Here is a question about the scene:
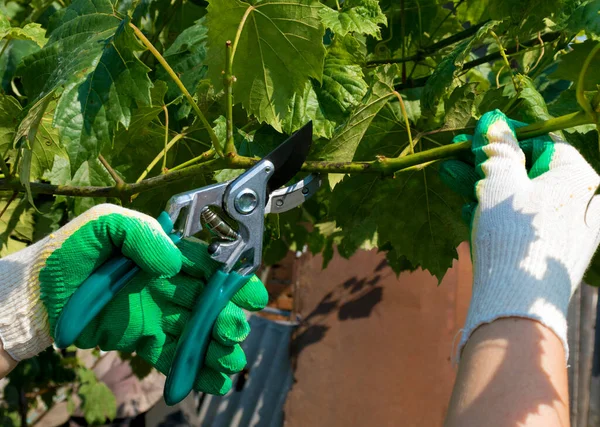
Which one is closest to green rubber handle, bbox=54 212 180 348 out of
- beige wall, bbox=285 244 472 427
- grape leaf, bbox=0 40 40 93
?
grape leaf, bbox=0 40 40 93

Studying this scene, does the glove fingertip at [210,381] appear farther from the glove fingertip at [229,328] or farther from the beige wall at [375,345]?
the beige wall at [375,345]

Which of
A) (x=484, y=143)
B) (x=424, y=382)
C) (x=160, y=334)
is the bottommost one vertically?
(x=424, y=382)

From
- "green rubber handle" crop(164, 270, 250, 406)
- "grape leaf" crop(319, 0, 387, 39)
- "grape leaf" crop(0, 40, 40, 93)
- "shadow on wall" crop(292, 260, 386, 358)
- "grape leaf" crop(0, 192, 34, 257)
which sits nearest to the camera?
"green rubber handle" crop(164, 270, 250, 406)

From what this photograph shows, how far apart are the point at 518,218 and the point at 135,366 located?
95.6 inches

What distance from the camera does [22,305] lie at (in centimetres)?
132

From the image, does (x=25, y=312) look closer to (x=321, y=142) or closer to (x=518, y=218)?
(x=321, y=142)

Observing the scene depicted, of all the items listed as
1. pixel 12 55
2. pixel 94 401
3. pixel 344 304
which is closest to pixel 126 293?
pixel 12 55

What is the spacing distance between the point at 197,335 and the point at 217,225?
21 cm

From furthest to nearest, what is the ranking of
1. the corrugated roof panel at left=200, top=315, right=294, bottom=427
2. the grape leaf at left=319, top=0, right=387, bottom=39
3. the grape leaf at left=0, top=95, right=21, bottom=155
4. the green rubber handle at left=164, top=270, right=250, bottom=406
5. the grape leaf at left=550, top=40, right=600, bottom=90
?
the corrugated roof panel at left=200, top=315, right=294, bottom=427 < the grape leaf at left=0, top=95, right=21, bottom=155 < the grape leaf at left=550, top=40, right=600, bottom=90 < the grape leaf at left=319, top=0, right=387, bottom=39 < the green rubber handle at left=164, top=270, right=250, bottom=406

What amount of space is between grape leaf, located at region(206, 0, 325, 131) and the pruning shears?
14 centimetres

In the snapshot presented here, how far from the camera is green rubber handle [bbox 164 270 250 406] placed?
1.30 metres

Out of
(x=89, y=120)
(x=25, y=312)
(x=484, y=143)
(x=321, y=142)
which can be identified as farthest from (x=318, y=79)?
(x=25, y=312)

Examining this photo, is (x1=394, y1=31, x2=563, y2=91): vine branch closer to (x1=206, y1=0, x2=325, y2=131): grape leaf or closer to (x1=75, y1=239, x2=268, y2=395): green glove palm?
(x1=206, y1=0, x2=325, y2=131): grape leaf

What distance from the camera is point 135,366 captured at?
10.8ft
